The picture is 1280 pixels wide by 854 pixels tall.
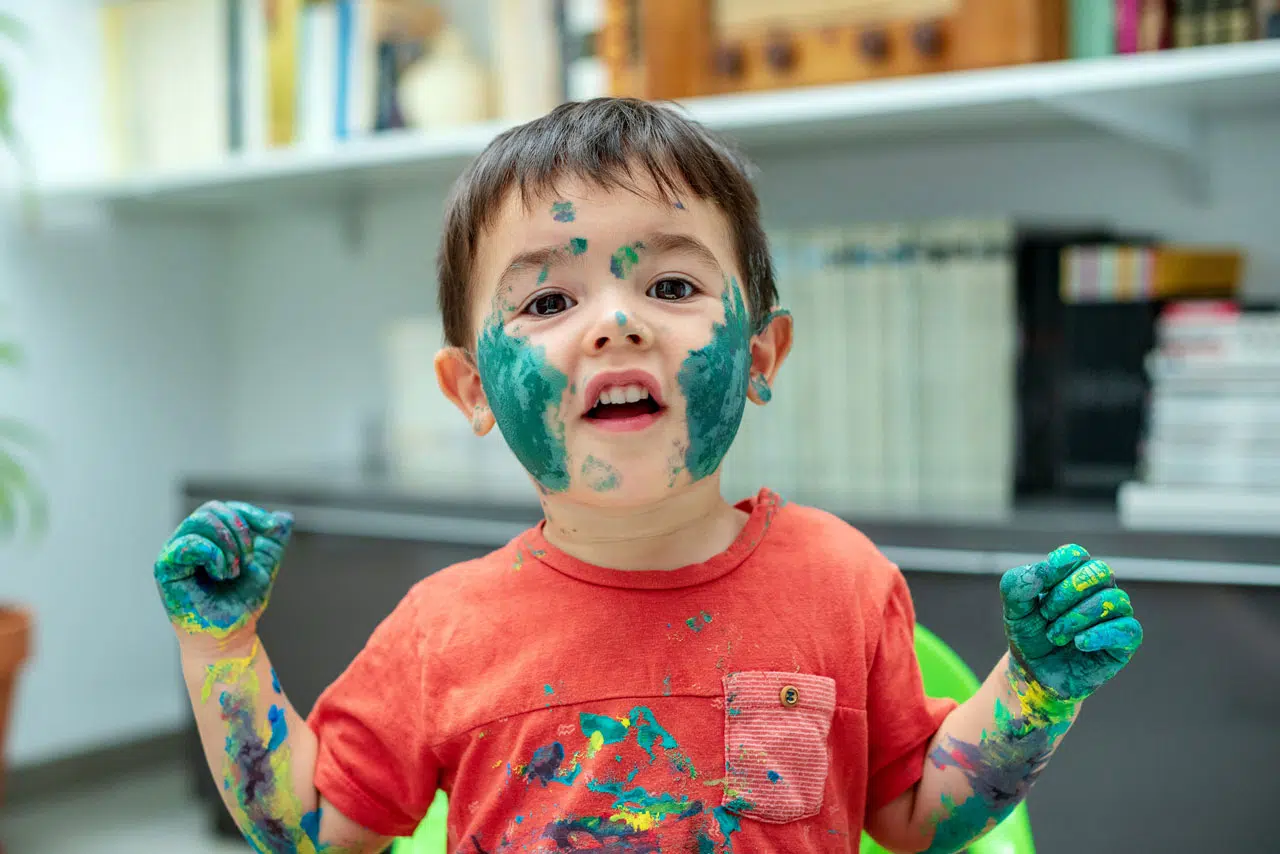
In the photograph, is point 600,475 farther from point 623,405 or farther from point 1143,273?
point 1143,273

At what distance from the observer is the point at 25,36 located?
96.0 inches

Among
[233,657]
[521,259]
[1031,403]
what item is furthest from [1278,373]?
[233,657]

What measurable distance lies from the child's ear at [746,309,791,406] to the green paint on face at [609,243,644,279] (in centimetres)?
14

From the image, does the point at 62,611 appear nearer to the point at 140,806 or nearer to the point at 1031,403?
the point at 140,806

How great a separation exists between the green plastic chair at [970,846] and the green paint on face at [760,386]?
0.27 metres

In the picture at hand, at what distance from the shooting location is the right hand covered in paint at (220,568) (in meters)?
0.76

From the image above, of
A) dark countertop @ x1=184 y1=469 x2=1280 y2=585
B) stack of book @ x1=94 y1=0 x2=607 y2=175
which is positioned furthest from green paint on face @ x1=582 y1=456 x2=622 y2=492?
stack of book @ x1=94 y1=0 x2=607 y2=175

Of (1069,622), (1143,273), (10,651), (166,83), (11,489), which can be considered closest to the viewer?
(1069,622)

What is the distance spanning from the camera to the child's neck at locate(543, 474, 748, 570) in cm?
82

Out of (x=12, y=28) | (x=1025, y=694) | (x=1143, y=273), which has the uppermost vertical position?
(x=12, y=28)

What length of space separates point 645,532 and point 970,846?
42 centimetres

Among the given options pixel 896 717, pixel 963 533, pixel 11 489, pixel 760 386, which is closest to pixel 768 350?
pixel 760 386

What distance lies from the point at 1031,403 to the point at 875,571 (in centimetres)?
99

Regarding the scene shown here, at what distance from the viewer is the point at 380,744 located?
821mm
